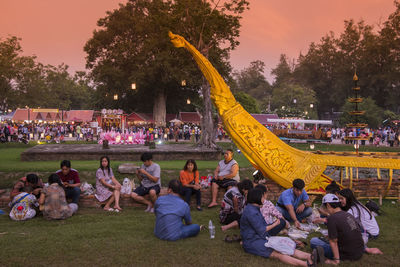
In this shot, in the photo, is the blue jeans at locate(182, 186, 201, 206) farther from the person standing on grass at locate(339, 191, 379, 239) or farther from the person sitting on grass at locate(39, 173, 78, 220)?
the person standing on grass at locate(339, 191, 379, 239)

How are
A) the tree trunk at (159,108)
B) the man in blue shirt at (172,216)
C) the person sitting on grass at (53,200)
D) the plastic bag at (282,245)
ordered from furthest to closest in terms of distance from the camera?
the tree trunk at (159,108)
the person sitting on grass at (53,200)
the man in blue shirt at (172,216)
the plastic bag at (282,245)

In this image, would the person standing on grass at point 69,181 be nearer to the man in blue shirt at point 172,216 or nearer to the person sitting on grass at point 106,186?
the person sitting on grass at point 106,186

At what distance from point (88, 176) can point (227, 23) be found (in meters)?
11.6

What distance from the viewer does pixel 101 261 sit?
4.62 metres

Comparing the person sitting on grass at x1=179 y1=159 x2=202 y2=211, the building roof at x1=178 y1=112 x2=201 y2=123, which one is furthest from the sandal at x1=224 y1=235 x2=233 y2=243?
the building roof at x1=178 y1=112 x2=201 y2=123

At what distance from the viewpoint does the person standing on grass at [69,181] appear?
734 cm

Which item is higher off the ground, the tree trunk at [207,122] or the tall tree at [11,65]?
the tall tree at [11,65]

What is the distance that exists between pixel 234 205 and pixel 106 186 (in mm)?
3060

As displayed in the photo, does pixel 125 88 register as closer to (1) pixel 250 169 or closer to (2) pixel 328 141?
(2) pixel 328 141

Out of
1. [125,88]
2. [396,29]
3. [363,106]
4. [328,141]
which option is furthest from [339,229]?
[396,29]

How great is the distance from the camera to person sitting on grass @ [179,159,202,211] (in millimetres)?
7551

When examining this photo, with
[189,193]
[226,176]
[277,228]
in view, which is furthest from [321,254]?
[189,193]

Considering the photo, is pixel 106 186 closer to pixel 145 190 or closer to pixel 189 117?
pixel 145 190

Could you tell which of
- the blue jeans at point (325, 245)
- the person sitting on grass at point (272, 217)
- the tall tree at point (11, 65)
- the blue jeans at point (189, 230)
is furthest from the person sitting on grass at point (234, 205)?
the tall tree at point (11, 65)
